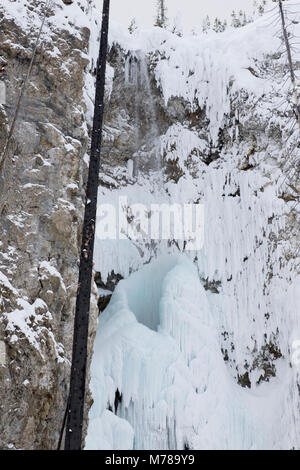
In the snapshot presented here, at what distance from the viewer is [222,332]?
11.1 metres

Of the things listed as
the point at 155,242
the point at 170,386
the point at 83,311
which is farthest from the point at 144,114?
the point at 83,311

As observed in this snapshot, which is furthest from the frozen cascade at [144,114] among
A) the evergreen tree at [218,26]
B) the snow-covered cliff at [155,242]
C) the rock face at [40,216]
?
the evergreen tree at [218,26]

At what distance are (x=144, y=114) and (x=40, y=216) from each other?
22.4 ft

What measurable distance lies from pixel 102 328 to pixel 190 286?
2.36 metres

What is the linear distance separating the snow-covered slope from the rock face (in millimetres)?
2317

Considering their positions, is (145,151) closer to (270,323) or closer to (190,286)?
(190,286)

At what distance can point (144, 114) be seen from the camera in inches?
515

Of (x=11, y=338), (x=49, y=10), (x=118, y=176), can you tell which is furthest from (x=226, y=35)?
(x=11, y=338)

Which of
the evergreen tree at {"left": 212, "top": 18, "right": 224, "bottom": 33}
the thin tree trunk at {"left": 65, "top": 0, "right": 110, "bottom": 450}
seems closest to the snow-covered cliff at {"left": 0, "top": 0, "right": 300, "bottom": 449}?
the thin tree trunk at {"left": 65, "top": 0, "right": 110, "bottom": 450}

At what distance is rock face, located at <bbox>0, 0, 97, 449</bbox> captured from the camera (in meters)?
6.25

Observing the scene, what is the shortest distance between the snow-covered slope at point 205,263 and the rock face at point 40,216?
7.60 ft

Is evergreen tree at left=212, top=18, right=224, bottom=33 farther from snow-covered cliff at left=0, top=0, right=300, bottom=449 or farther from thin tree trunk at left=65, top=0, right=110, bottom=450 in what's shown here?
thin tree trunk at left=65, top=0, right=110, bottom=450

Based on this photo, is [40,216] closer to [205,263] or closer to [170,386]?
[170,386]
